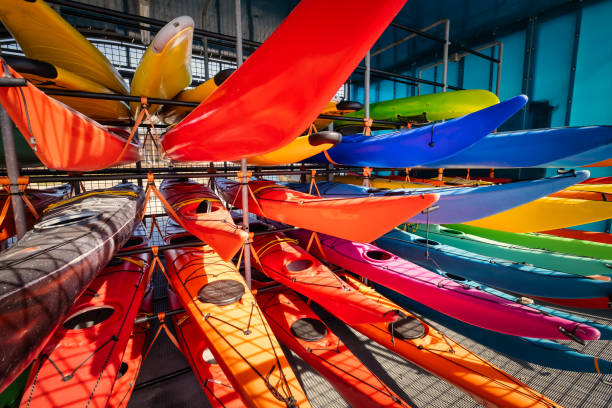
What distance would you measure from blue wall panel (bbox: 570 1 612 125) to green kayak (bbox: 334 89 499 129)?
205 cm

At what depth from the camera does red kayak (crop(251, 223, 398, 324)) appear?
57.1 inches

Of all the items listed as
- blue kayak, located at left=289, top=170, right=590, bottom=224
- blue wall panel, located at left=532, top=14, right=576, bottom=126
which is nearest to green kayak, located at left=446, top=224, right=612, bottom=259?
blue kayak, located at left=289, top=170, right=590, bottom=224

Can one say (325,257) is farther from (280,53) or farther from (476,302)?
(280,53)

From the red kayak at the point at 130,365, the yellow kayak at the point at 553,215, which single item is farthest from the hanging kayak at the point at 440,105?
the red kayak at the point at 130,365

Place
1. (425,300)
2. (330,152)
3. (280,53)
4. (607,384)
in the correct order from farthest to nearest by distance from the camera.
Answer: (330,152), (425,300), (607,384), (280,53)

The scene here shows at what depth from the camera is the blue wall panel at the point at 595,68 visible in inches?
132

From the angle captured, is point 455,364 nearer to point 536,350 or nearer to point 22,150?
point 536,350

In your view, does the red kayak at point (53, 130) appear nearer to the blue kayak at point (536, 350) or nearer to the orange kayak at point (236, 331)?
the orange kayak at point (236, 331)

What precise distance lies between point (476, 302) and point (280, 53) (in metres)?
1.72

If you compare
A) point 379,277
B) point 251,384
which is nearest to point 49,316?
point 251,384

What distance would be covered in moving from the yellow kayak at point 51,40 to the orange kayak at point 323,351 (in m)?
2.09

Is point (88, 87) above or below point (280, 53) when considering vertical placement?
above

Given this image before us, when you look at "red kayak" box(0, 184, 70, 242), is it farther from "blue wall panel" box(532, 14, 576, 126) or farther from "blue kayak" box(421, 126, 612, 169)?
"blue wall panel" box(532, 14, 576, 126)

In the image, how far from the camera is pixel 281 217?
6.30ft
